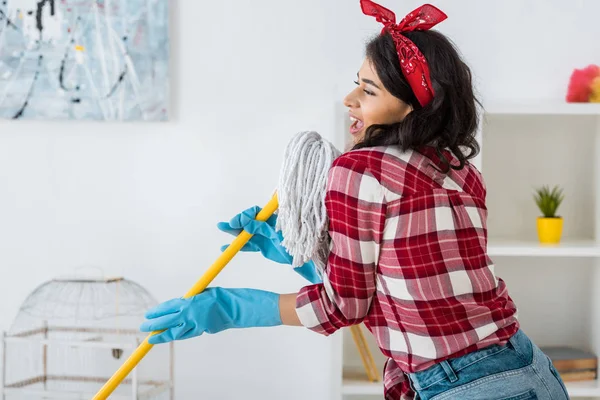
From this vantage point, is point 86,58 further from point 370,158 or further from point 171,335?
point 370,158

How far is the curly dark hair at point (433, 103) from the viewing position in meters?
1.19

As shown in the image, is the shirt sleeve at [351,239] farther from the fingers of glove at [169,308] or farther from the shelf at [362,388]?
the shelf at [362,388]

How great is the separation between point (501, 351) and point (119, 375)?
70 cm

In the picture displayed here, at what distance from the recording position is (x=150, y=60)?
8.23ft

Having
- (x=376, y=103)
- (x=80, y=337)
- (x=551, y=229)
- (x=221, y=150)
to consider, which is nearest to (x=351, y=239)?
(x=376, y=103)

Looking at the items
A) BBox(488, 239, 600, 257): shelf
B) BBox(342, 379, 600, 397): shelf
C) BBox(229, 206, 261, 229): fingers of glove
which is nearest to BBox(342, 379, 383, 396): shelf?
BBox(342, 379, 600, 397): shelf

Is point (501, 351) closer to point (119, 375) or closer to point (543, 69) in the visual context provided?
point (119, 375)

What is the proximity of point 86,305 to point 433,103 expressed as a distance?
1598mm

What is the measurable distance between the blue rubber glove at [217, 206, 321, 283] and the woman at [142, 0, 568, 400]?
6.5 inches

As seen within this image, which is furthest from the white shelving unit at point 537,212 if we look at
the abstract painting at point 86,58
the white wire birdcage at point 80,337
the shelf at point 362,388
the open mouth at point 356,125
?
the open mouth at point 356,125

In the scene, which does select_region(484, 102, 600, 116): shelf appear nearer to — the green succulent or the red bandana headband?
the green succulent

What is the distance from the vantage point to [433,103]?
3.92 feet

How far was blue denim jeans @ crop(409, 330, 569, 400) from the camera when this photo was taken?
1.15 metres

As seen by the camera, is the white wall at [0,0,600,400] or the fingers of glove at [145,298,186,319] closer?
the fingers of glove at [145,298,186,319]
